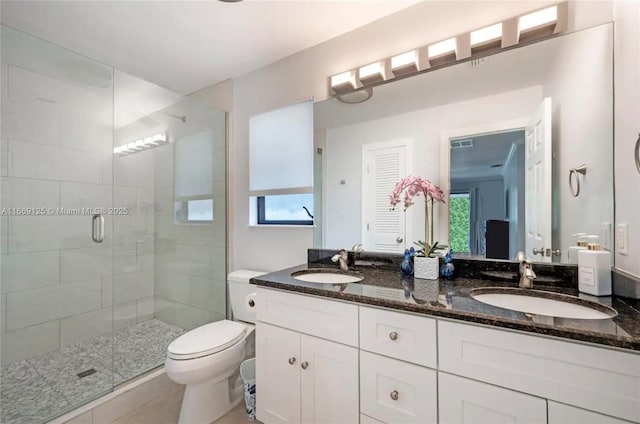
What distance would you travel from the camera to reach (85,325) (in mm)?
2037

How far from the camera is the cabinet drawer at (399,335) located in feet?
3.10

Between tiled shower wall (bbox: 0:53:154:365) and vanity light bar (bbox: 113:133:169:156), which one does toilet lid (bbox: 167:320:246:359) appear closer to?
tiled shower wall (bbox: 0:53:154:365)

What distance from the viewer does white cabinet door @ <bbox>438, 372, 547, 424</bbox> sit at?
31.3 inches

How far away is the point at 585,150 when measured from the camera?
46.2 inches

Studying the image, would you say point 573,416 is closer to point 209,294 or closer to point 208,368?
point 208,368

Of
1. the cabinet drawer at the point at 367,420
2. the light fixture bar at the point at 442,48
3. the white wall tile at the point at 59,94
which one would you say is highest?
the light fixture bar at the point at 442,48

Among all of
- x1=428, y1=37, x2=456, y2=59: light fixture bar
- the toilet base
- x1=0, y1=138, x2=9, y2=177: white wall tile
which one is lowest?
the toilet base

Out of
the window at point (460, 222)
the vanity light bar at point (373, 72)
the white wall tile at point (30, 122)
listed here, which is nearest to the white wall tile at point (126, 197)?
the white wall tile at point (30, 122)

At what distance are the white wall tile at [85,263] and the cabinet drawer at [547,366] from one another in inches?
89.4

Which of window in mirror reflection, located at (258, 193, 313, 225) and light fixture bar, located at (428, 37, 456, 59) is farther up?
light fixture bar, located at (428, 37, 456, 59)

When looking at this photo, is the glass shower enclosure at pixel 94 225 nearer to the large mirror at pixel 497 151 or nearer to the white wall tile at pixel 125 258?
the white wall tile at pixel 125 258

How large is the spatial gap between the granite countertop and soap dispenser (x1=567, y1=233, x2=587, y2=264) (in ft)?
0.42

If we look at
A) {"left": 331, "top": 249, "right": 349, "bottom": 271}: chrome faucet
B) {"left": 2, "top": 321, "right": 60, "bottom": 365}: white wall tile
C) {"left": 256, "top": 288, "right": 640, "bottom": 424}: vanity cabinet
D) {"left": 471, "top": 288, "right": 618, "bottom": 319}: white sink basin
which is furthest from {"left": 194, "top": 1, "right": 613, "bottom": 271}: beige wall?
{"left": 2, "top": 321, "right": 60, "bottom": 365}: white wall tile

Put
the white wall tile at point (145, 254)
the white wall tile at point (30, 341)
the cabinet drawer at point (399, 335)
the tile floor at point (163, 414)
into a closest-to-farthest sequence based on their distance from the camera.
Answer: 1. the cabinet drawer at point (399, 335)
2. the tile floor at point (163, 414)
3. the white wall tile at point (30, 341)
4. the white wall tile at point (145, 254)
